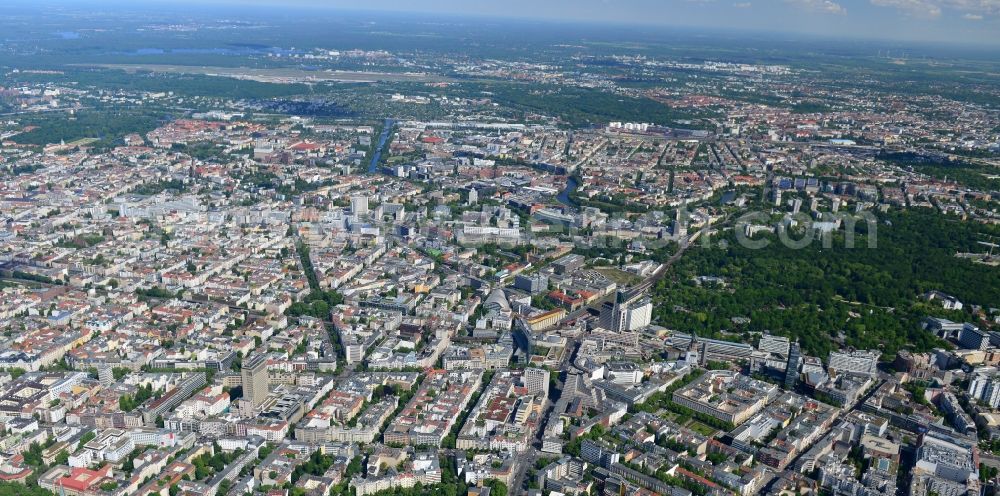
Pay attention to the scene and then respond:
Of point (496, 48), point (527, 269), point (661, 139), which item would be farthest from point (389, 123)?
point (496, 48)

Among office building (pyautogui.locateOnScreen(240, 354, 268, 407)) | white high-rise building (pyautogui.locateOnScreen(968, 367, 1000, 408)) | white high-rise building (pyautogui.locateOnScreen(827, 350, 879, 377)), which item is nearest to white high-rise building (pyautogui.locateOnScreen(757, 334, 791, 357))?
white high-rise building (pyautogui.locateOnScreen(827, 350, 879, 377))

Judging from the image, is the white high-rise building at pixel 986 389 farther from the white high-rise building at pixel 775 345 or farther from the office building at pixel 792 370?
the white high-rise building at pixel 775 345

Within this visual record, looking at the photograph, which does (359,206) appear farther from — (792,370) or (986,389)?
(986,389)

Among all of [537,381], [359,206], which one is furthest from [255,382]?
[359,206]

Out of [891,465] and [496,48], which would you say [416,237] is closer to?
[891,465]

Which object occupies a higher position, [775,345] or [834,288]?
[834,288]

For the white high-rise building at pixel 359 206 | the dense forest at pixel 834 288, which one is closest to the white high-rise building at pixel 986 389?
the dense forest at pixel 834 288
